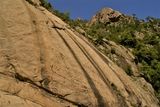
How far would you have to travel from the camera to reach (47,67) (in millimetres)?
21359

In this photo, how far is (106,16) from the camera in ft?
210

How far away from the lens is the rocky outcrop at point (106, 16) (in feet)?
207

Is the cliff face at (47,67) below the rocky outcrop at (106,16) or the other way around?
the other way around

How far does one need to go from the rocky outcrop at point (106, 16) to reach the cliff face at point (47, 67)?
3793cm

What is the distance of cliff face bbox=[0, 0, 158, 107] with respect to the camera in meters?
20.3

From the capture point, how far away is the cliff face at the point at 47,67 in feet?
66.5

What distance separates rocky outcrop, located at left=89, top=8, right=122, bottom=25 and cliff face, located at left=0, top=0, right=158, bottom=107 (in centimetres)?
3793

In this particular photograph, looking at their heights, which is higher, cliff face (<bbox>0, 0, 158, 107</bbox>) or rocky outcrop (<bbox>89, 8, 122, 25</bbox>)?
cliff face (<bbox>0, 0, 158, 107</bbox>)

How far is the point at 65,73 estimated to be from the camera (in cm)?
2177

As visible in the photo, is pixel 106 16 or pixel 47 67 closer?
pixel 47 67

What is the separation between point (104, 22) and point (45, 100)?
43556mm

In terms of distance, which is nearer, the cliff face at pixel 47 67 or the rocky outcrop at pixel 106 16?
the cliff face at pixel 47 67

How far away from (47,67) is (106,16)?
43365 mm

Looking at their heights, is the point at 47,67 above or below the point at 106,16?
above
